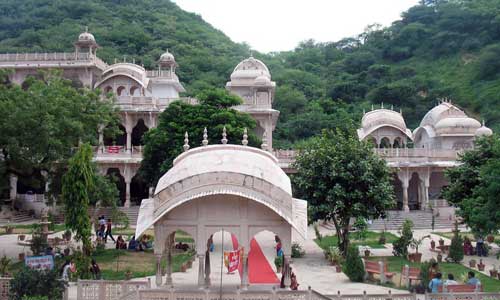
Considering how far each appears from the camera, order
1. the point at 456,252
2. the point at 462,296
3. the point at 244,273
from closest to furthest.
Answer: the point at 462,296 < the point at 244,273 < the point at 456,252

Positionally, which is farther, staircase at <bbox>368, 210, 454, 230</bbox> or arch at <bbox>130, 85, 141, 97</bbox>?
arch at <bbox>130, 85, 141, 97</bbox>

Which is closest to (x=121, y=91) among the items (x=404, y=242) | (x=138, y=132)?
(x=138, y=132)

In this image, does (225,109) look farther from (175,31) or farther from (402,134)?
(175,31)

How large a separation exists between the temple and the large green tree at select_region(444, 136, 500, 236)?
35.7ft

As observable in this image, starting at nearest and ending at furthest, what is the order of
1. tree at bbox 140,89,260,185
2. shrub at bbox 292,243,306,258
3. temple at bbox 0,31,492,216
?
1. shrub at bbox 292,243,306,258
2. tree at bbox 140,89,260,185
3. temple at bbox 0,31,492,216

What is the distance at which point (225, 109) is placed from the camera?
25.5 m

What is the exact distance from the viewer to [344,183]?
60.0ft

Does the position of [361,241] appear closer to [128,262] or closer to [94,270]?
[128,262]

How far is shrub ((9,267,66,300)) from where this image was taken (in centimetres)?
1028

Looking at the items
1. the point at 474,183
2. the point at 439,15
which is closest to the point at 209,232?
the point at 474,183

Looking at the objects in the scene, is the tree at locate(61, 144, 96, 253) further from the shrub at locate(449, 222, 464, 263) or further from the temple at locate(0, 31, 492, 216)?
the temple at locate(0, 31, 492, 216)

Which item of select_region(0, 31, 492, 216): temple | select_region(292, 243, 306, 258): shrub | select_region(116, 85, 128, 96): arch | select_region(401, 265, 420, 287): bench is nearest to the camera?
select_region(401, 265, 420, 287): bench

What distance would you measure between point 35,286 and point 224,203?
425cm

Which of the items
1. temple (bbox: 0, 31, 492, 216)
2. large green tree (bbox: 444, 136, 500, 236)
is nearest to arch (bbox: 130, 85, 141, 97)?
temple (bbox: 0, 31, 492, 216)
